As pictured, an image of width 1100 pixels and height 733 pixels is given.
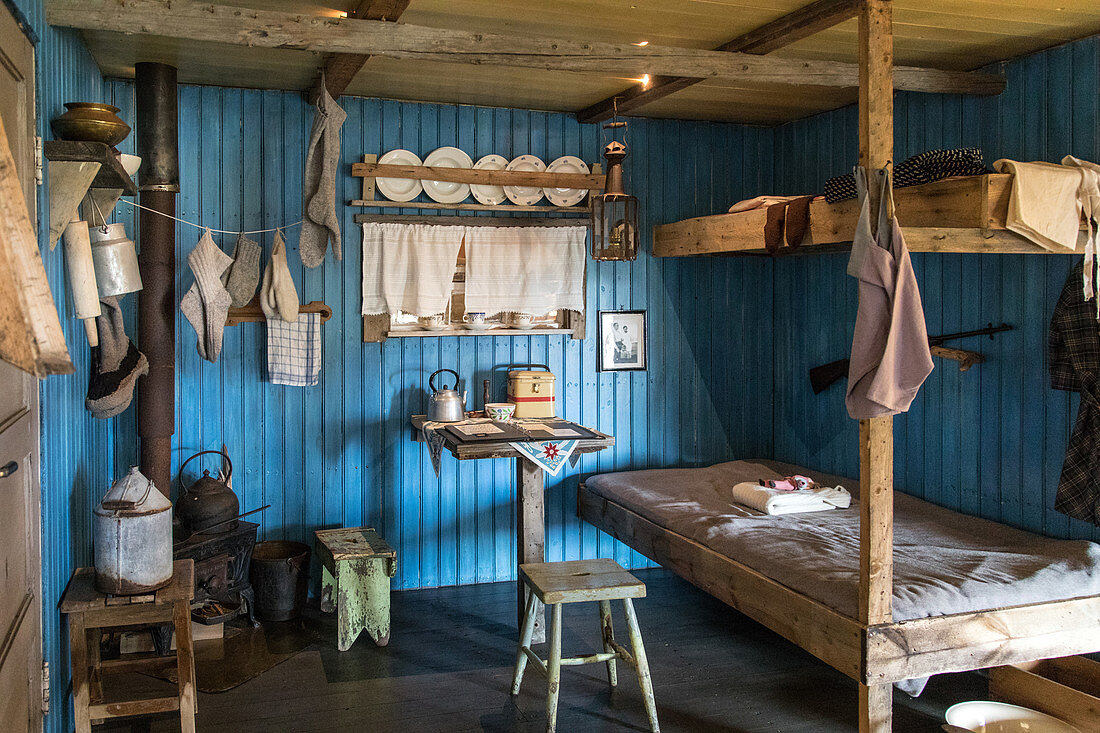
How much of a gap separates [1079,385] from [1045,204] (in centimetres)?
109

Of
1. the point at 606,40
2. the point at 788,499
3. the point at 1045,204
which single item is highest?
the point at 606,40

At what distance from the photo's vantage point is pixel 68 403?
3562 mm

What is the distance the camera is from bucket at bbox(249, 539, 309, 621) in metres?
4.72

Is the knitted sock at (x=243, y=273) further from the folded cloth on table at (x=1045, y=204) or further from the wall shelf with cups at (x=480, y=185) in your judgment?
the folded cloth on table at (x=1045, y=204)

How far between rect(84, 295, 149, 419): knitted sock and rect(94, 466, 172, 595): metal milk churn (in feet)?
2.18

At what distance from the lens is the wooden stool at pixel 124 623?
127 inches

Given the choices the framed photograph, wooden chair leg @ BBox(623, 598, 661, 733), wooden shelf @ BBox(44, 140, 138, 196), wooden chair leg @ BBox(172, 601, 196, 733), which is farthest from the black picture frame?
wooden shelf @ BBox(44, 140, 138, 196)

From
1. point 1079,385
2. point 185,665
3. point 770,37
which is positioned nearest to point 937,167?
point 770,37

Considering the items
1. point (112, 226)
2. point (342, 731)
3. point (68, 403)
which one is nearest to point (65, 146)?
point (112, 226)

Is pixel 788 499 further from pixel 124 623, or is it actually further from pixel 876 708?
pixel 124 623

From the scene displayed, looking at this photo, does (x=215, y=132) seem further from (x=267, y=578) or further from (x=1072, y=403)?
(x=1072, y=403)

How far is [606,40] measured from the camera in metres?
4.19

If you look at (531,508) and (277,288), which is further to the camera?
(277,288)

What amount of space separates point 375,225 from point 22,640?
3047mm
